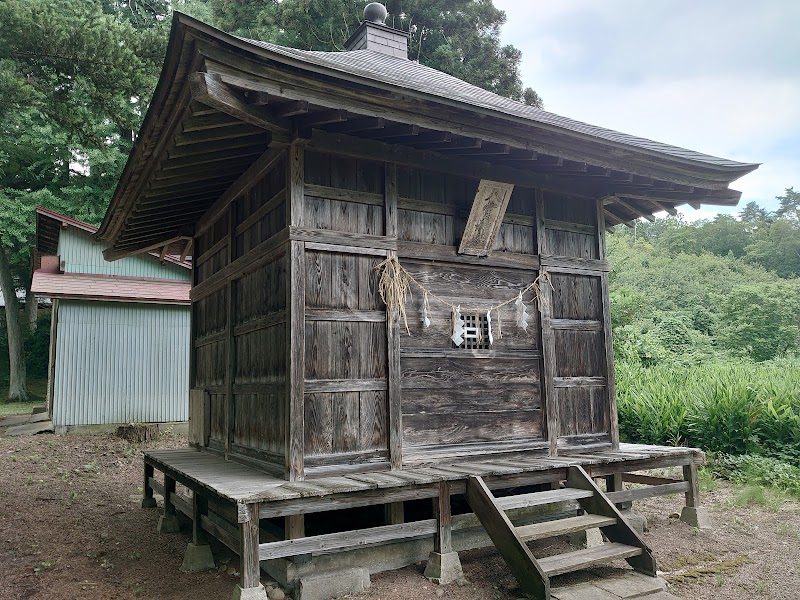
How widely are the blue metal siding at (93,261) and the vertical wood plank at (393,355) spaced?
11.0m

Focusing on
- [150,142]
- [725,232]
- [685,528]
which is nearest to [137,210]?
[150,142]

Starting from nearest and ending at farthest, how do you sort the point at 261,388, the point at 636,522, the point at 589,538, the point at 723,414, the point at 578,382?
the point at 261,388
the point at 589,538
the point at 636,522
the point at 578,382
the point at 723,414

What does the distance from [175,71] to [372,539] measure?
4069 mm

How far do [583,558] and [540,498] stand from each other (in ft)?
2.41

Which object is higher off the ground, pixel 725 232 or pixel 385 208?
pixel 725 232

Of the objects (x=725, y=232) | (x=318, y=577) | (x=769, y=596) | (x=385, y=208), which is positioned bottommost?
(x=769, y=596)

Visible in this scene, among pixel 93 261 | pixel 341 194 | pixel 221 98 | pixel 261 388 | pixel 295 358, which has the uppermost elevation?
pixel 93 261

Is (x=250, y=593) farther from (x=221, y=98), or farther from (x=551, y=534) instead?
(x=221, y=98)

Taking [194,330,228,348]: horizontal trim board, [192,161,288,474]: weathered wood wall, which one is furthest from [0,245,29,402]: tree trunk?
[192,161,288,474]: weathered wood wall

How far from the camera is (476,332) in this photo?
665 cm

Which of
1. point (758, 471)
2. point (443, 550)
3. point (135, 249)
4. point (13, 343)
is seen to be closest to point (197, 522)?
point (443, 550)

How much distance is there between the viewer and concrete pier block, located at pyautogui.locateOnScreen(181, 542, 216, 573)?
20.3 ft

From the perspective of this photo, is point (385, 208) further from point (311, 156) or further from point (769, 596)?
point (769, 596)

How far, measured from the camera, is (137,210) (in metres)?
7.88
